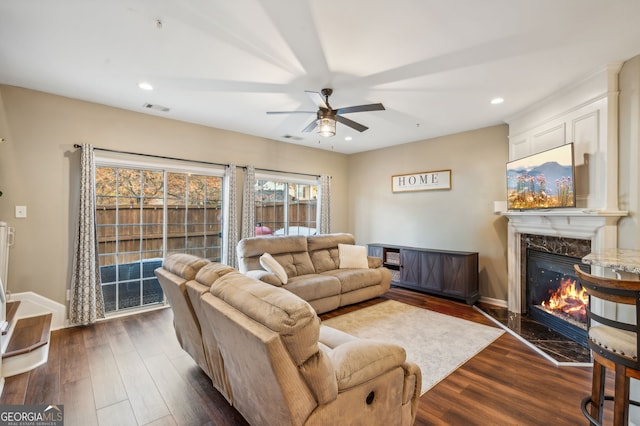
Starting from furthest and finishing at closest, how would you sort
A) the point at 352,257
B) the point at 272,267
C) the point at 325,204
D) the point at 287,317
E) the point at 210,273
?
the point at 325,204, the point at 352,257, the point at 272,267, the point at 210,273, the point at 287,317

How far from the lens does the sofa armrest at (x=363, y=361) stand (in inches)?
55.4

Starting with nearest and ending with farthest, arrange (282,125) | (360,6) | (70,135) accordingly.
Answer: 1. (360,6)
2. (70,135)
3. (282,125)

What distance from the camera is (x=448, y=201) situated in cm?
521

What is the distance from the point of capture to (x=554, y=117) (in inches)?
134

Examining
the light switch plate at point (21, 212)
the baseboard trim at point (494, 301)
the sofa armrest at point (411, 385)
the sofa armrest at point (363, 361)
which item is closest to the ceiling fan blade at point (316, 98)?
the sofa armrest at point (363, 361)

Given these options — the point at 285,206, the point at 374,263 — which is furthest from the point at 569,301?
the point at 285,206

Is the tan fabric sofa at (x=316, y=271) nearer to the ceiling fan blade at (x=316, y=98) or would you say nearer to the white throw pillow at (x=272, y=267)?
the white throw pillow at (x=272, y=267)

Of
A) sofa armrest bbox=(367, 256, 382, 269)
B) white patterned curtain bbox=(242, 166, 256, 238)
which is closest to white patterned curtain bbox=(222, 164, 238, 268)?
white patterned curtain bbox=(242, 166, 256, 238)

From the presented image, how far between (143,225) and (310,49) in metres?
3.43

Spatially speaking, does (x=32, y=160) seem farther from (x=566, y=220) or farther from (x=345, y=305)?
(x=566, y=220)

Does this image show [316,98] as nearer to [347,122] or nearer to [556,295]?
[347,122]

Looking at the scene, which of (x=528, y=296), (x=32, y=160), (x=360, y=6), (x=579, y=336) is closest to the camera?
(x=360, y=6)

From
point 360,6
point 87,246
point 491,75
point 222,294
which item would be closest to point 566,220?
point 491,75

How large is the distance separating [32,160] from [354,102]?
3930mm
